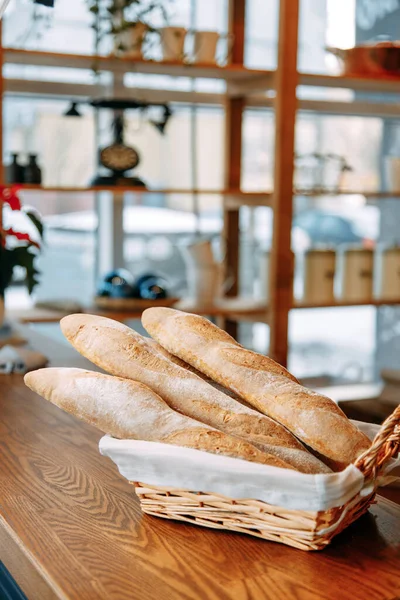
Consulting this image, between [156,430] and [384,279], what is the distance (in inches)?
119

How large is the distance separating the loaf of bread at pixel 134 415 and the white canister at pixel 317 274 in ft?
8.94

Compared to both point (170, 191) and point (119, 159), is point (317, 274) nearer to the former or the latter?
point (170, 191)

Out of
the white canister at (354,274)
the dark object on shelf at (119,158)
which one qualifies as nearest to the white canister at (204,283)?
the dark object on shelf at (119,158)

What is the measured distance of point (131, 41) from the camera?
3230 mm

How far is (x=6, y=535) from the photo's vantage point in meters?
0.99

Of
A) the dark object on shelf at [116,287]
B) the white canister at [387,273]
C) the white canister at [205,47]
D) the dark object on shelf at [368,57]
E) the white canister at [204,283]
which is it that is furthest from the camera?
the white canister at [387,273]

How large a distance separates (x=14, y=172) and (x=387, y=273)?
171 cm

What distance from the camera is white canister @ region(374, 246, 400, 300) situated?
3.83m

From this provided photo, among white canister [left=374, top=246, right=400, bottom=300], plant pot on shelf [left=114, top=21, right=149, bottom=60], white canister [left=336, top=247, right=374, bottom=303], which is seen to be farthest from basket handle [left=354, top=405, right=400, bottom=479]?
white canister [left=374, top=246, right=400, bottom=300]

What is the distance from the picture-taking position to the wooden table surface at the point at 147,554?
833mm

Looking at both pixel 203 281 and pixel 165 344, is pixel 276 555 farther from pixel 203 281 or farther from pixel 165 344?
pixel 203 281

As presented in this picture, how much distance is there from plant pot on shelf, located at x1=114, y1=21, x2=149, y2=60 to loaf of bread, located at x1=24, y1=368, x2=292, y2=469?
241 centimetres


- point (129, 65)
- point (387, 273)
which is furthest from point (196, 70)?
point (387, 273)

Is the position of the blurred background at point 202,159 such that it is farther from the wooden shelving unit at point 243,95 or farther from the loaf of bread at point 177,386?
the loaf of bread at point 177,386
